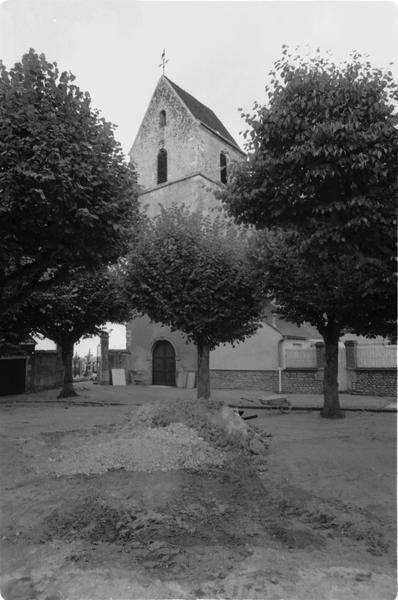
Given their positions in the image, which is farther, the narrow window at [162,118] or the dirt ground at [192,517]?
the narrow window at [162,118]

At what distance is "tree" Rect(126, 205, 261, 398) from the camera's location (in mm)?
17672

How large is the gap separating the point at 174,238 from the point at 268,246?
4.27m

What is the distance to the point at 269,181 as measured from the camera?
8180 mm

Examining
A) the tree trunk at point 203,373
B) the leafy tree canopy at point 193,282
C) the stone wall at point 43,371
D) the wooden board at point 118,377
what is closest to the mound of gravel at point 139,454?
the leafy tree canopy at point 193,282

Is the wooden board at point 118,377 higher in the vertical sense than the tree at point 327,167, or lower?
lower

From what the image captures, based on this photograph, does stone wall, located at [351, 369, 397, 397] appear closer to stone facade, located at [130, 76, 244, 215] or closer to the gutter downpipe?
the gutter downpipe

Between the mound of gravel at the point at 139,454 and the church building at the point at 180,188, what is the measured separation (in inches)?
759

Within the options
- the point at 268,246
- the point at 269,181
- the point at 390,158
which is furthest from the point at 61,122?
the point at 268,246

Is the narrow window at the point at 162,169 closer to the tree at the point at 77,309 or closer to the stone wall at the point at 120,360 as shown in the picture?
the stone wall at the point at 120,360

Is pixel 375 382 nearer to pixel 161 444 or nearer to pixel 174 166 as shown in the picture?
pixel 161 444

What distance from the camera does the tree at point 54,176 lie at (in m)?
8.77

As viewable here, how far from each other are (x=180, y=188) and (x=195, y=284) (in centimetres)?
1700

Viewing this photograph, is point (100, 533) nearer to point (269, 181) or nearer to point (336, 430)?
point (269, 181)

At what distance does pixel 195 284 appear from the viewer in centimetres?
1788
